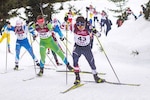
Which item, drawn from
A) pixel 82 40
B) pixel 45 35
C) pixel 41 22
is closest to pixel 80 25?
pixel 82 40

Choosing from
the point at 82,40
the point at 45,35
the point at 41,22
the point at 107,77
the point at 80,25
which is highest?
the point at 41,22

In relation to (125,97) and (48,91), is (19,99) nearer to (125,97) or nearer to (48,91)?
(48,91)

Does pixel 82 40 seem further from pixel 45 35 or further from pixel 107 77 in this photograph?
pixel 45 35

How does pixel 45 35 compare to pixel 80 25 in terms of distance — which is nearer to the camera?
pixel 80 25

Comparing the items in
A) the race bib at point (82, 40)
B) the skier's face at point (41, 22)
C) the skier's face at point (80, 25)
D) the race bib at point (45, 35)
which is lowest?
the race bib at point (82, 40)

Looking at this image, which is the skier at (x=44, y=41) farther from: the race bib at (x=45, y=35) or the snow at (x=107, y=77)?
the snow at (x=107, y=77)

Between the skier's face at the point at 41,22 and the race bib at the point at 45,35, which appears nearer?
the skier's face at the point at 41,22

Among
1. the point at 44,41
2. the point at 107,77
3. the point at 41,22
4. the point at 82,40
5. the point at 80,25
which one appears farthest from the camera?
the point at 44,41

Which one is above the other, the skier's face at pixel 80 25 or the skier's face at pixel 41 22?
the skier's face at pixel 41 22

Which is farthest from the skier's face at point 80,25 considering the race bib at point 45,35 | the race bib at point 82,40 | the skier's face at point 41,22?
the race bib at point 45,35

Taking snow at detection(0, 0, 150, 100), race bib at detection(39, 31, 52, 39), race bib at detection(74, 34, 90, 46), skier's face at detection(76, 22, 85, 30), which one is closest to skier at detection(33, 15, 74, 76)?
race bib at detection(39, 31, 52, 39)

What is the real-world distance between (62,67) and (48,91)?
5.03 meters

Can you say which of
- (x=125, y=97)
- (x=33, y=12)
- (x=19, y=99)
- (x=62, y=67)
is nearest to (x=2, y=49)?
(x=33, y=12)

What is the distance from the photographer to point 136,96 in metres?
8.56
